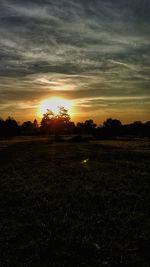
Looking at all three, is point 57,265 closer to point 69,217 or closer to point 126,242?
point 126,242

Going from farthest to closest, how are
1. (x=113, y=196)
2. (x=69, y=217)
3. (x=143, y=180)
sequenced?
1. (x=143, y=180)
2. (x=113, y=196)
3. (x=69, y=217)

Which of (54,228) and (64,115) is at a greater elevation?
(64,115)

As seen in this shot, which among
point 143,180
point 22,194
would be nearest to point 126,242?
Answer: point 22,194

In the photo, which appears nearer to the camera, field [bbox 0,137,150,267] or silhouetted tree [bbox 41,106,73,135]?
field [bbox 0,137,150,267]

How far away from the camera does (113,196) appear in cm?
1648

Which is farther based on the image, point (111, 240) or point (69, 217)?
point (69, 217)

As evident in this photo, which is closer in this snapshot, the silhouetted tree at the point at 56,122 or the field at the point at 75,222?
the field at the point at 75,222

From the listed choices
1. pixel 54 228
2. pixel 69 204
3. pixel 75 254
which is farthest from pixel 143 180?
pixel 75 254

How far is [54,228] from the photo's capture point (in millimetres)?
11320

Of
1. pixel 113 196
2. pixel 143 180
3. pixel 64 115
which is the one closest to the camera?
pixel 113 196

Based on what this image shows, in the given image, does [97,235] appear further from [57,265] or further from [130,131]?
[130,131]

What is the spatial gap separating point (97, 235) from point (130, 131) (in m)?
130

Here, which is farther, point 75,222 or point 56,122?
point 56,122

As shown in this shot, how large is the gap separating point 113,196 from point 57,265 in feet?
27.4
